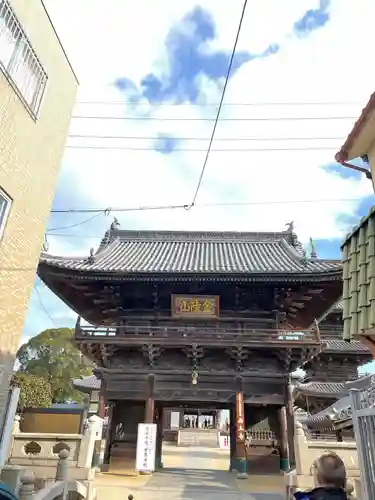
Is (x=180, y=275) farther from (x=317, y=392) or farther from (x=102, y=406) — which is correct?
(x=317, y=392)

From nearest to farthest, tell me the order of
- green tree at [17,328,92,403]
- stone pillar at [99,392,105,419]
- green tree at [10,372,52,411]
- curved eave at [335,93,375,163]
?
curved eave at [335,93,375,163] → stone pillar at [99,392,105,419] → green tree at [10,372,52,411] → green tree at [17,328,92,403]

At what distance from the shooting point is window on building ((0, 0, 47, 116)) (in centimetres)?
765

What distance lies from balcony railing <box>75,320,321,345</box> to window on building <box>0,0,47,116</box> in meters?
7.49

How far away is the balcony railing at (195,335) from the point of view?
488 inches

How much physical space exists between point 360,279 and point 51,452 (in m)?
8.90

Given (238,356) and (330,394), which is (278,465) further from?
(330,394)

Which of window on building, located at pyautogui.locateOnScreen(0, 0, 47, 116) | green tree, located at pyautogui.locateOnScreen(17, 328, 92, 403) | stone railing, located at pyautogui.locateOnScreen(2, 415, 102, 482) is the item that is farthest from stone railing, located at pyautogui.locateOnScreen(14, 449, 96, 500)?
green tree, located at pyautogui.locateOnScreen(17, 328, 92, 403)

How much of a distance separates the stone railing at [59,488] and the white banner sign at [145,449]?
7.66ft

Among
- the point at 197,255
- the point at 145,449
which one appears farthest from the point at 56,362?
the point at 145,449

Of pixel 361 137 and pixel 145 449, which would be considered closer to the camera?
pixel 361 137

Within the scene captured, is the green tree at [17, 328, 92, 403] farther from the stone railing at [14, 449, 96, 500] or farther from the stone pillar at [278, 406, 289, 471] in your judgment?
the stone railing at [14, 449, 96, 500]

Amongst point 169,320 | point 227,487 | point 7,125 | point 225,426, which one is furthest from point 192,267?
point 225,426

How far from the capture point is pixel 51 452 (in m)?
9.49

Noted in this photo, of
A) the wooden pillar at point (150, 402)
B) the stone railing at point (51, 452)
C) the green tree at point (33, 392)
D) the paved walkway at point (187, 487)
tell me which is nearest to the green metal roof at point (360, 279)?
the paved walkway at point (187, 487)
